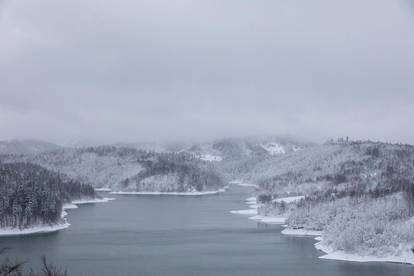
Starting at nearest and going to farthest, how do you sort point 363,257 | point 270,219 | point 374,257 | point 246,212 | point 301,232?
point 374,257 < point 363,257 < point 301,232 < point 270,219 < point 246,212

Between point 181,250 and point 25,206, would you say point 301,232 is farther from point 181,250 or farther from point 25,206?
point 25,206

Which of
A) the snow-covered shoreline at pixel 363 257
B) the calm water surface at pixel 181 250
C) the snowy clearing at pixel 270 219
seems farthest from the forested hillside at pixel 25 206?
the snow-covered shoreline at pixel 363 257

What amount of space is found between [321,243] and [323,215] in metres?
26.1

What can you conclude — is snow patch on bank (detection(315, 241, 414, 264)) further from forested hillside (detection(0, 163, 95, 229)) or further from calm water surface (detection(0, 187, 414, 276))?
forested hillside (detection(0, 163, 95, 229))

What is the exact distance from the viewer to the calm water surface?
87.8 metres

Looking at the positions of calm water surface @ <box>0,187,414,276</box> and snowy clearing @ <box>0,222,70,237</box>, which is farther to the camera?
snowy clearing @ <box>0,222,70,237</box>

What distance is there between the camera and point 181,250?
10931 centimetres

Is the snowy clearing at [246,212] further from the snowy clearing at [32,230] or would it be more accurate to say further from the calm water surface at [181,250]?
the snowy clearing at [32,230]

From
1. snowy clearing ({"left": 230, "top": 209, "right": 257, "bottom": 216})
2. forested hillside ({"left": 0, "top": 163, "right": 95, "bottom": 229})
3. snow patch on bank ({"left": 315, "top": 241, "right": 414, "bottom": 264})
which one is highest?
forested hillside ({"left": 0, "top": 163, "right": 95, "bottom": 229})

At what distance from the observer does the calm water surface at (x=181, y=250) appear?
87.8 metres

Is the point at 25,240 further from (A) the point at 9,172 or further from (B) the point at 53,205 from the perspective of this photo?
(A) the point at 9,172

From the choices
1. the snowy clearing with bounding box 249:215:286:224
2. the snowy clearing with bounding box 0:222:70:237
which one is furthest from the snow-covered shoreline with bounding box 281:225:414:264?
the snowy clearing with bounding box 0:222:70:237

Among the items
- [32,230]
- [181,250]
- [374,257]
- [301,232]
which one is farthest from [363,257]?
[32,230]

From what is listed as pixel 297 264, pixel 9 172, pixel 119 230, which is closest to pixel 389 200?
pixel 297 264
